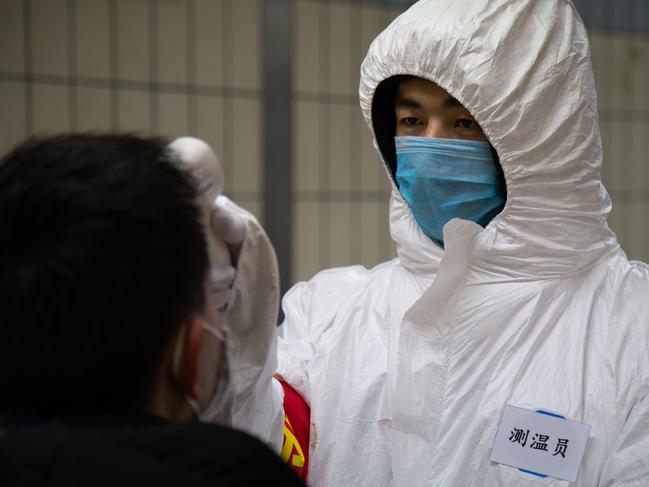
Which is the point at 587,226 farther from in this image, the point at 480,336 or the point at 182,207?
the point at 182,207

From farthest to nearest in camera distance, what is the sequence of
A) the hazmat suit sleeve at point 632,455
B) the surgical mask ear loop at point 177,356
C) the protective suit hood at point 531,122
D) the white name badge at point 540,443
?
the protective suit hood at point 531,122
the white name badge at point 540,443
the hazmat suit sleeve at point 632,455
the surgical mask ear loop at point 177,356

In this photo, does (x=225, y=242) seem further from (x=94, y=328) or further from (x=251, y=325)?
(x=94, y=328)

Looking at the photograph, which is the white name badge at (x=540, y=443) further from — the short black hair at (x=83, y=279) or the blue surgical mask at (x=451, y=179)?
the short black hair at (x=83, y=279)

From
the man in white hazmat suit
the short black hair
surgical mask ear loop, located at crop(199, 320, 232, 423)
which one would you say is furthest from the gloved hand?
the man in white hazmat suit

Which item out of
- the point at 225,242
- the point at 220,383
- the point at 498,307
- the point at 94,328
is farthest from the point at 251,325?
the point at 498,307

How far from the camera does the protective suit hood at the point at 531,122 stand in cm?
160

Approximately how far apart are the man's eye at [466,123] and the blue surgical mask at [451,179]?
45 millimetres

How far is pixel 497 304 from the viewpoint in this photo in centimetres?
161

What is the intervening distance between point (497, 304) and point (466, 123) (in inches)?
16.9

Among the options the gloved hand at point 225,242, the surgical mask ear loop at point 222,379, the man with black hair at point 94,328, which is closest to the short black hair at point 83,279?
the man with black hair at point 94,328

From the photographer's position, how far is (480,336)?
160cm

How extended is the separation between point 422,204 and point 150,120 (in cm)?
222

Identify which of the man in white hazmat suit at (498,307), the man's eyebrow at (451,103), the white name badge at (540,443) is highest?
the man's eyebrow at (451,103)

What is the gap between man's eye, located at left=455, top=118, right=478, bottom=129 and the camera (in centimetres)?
172
